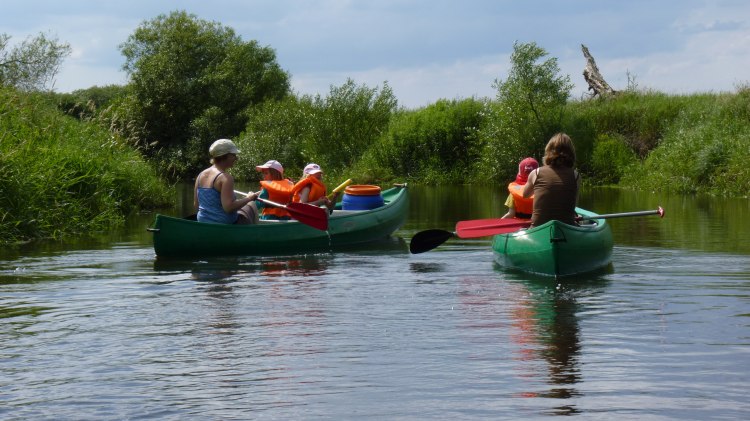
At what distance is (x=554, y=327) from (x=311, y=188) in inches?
234

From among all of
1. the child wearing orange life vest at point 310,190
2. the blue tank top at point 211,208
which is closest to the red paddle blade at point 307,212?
the child wearing orange life vest at point 310,190

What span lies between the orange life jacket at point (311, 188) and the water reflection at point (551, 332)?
3.71 meters

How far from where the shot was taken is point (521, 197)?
1163 cm

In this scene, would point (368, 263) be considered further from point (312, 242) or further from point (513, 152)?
point (513, 152)

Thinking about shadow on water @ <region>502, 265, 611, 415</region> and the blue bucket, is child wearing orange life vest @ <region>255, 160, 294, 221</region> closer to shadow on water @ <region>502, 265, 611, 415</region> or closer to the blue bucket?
the blue bucket

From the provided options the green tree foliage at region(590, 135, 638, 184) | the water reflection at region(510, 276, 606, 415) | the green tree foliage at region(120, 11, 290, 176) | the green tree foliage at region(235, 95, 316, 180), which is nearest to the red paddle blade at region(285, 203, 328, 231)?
the water reflection at region(510, 276, 606, 415)

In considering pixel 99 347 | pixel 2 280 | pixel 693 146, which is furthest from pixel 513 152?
pixel 99 347

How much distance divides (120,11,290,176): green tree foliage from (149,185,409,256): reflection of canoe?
36.2 metres

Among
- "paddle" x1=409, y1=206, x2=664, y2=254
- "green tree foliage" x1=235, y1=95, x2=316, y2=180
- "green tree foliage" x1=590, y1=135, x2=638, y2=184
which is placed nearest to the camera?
"paddle" x1=409, y1=206, x2=664, y2=254

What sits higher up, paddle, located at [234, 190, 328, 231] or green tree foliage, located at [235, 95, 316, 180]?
green tree foliage, located at [235, 95, 316, 180]

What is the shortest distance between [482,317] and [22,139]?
10.1m

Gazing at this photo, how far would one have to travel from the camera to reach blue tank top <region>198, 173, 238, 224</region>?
12086 mm

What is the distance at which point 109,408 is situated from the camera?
5.52 m

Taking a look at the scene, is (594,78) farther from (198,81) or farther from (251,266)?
(251,266)
